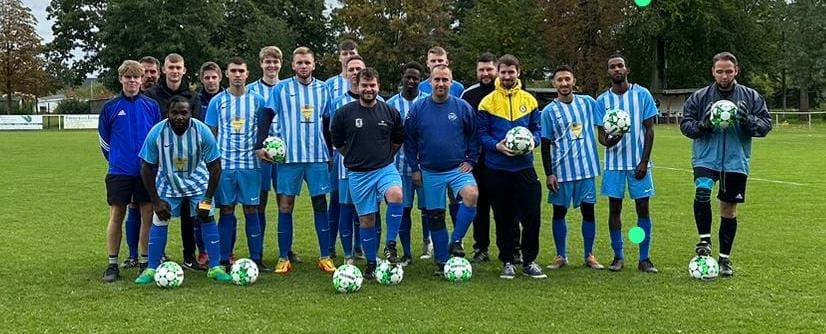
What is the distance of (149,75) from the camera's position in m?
8.13

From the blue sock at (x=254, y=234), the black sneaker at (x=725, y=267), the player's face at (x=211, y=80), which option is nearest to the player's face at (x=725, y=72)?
the black sneaker at (x=725, y=267)

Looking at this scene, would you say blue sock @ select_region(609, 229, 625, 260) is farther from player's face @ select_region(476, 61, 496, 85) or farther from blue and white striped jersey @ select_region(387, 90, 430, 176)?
blue and white striped jersey @ select_region(387, 90, 430, 176)

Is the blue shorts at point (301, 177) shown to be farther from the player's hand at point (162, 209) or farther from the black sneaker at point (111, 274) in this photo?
the black sneaker at point (111, 274)

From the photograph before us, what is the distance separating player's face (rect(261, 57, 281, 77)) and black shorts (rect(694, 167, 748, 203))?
4.13 m

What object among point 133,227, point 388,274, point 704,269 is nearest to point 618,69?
point 704,269

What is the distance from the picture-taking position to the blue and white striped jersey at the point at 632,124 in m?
7.43

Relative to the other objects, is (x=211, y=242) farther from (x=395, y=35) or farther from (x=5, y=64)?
(x=5, y=64)

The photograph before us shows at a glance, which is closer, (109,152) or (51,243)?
(109,152)

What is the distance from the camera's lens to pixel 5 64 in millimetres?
59156

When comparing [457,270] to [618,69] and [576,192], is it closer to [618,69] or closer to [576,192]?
[576,192]

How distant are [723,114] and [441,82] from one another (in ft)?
7.92

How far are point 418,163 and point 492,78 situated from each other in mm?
1157

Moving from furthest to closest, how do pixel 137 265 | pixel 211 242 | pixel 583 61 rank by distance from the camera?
pixel 583 61, pixel 137 265, pixel 211 242

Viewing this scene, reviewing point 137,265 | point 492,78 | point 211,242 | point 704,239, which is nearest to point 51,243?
point 137,265
